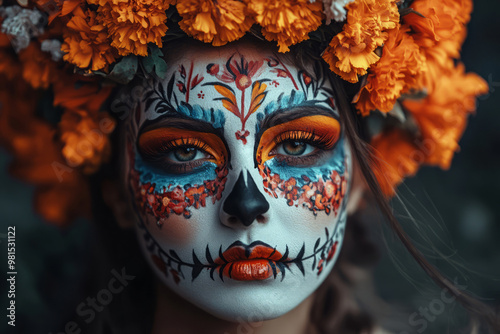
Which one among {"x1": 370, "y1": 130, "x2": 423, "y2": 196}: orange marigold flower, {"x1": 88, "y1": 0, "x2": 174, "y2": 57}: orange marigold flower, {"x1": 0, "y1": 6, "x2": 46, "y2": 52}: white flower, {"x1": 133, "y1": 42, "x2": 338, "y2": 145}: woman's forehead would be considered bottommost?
{"x1": 370, "y1": 130, "x2": 423, "y2": 196}: orange marigold flower

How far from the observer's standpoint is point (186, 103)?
6.65ft

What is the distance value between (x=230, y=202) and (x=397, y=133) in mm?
916

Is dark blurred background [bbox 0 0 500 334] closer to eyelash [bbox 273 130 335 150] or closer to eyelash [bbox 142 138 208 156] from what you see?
eyelash [bbox 273 130 335 150]

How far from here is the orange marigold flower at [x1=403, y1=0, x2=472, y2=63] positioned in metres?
2.11

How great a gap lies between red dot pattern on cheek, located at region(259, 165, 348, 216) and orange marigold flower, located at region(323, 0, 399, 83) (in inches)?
14.1

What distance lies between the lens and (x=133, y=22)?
6.30 ft

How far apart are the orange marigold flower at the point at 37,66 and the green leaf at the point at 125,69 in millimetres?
342

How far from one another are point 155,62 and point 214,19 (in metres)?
0.26

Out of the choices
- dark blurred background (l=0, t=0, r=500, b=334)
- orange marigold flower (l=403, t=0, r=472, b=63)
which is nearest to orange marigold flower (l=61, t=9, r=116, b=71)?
dark blurred background (l=0, t=0, r=500, b=334)

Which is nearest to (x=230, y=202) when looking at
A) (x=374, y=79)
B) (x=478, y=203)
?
(x=374, y=79)

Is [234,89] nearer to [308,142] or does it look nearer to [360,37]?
[308,142]

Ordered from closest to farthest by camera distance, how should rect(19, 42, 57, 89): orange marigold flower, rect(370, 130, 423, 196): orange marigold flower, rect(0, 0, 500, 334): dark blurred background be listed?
rect(19, 42, 57, 89): orange marigold flower → rect(370, 130, 423, 196): orange marigold flower → rect(0, 0, 500, 334): dark blurred background

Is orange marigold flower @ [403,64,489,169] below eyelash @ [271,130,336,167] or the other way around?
below

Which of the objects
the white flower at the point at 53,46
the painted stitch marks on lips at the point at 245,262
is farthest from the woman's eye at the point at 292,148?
the white flower at the point at 53,46
